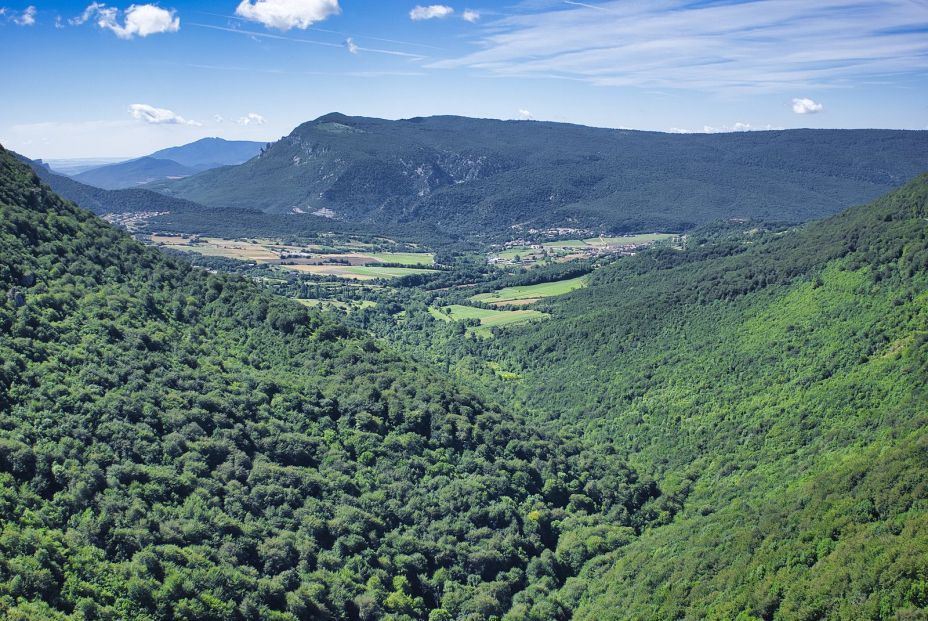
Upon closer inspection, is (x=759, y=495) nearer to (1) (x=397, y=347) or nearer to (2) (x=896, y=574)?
(2) (x=896, y=574)

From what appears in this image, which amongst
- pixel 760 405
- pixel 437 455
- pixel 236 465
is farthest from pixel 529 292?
pixel 236 465

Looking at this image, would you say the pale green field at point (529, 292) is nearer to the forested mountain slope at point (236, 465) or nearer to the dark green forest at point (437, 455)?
the dark green forest at point (437, 455)

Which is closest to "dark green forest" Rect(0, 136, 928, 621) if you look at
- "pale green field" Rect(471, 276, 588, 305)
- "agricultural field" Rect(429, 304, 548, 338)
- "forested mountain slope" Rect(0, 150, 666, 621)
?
"forested mountain slope" Rect(0, 150, 666, 621)

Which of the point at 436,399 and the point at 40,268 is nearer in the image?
the point at 40,268

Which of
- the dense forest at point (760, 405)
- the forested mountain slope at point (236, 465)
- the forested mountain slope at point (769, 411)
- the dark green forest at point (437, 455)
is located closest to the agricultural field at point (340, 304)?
the dense forest at point (760, 405)

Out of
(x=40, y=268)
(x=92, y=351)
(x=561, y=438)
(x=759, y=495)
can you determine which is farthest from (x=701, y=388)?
(x=40, y=268)

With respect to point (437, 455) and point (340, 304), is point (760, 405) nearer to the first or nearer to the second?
point (437, 455)

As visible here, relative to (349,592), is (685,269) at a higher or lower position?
higher
